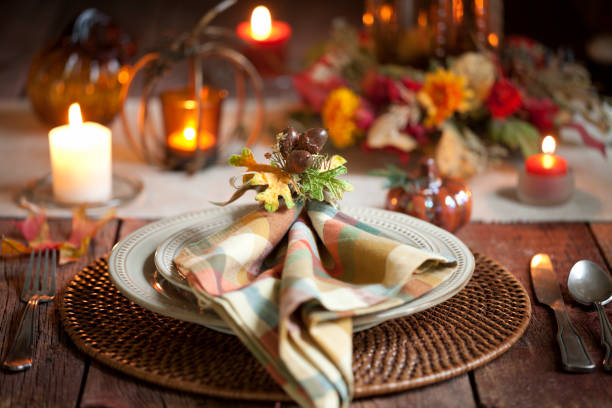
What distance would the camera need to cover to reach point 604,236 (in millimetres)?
1099

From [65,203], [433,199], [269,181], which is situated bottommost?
[65,203]

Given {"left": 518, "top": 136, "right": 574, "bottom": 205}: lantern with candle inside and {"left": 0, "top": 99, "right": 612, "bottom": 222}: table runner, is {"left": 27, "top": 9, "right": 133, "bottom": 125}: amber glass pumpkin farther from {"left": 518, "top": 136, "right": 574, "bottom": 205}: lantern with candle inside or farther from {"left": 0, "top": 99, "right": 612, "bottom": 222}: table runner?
{"left": 518, "top": 136, "right": 574, "bottom": 205}: lantern with candle inside

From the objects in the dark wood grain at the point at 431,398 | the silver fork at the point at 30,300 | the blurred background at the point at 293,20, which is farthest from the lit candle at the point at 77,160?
the blurred background at the point at 293,20

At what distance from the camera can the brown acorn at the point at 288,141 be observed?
2.58 feet

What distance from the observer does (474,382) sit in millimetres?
686

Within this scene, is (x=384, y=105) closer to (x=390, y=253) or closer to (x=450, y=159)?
(x=450, y=159)

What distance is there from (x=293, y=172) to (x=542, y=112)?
0.86 m

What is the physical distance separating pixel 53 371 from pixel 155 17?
99.8 inches

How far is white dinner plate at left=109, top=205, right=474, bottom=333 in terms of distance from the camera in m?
0.70

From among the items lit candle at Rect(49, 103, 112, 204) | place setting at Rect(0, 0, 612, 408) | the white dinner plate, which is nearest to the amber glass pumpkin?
place setting at Rect(0, 0, 612, 408)

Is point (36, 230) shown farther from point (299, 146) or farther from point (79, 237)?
point (299, 146)

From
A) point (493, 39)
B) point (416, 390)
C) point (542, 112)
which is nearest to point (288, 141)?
point (416, 390)

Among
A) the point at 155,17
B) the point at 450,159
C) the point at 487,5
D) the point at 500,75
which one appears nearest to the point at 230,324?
the point at 450,159

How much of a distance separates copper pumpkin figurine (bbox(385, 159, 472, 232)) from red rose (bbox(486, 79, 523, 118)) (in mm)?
A: 391
